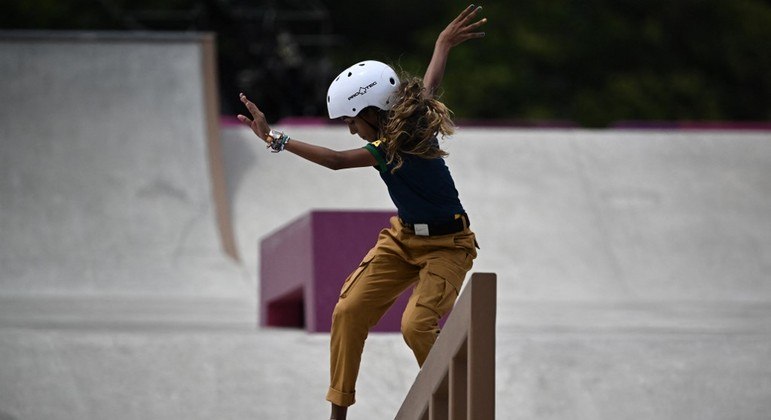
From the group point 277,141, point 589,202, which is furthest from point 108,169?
point 277,141

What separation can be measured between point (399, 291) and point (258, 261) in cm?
770

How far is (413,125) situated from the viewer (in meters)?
5.51

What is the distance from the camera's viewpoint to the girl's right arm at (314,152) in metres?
5.23

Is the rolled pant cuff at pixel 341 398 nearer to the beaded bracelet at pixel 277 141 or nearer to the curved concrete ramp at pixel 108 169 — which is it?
the beaded bracelet at pixel 277 141

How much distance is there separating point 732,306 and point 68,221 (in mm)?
6754

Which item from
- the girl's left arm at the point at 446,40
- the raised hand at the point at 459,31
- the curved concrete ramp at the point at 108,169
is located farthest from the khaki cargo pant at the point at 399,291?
the curved concrete ramp at the point at 108,169

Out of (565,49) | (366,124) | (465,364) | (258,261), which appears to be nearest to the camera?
(465,364)

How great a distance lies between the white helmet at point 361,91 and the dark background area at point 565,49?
1250 inches

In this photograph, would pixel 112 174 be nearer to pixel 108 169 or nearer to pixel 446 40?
pixel 108 169

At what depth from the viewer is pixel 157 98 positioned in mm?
14625

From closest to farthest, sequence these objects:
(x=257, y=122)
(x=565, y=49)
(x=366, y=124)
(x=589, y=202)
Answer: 1. (x=257, y=122)
2. (x=366, y=124)
3. (x=589, y=202)
4. (x=565, y=49)

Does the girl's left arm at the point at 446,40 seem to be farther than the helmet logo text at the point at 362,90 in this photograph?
Yes

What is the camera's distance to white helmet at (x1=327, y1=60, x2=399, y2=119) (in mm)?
5523

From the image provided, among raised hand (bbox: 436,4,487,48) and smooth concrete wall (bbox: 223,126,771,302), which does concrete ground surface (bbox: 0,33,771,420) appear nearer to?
smooth concrete wall (bbox: 223,126,771,302)
